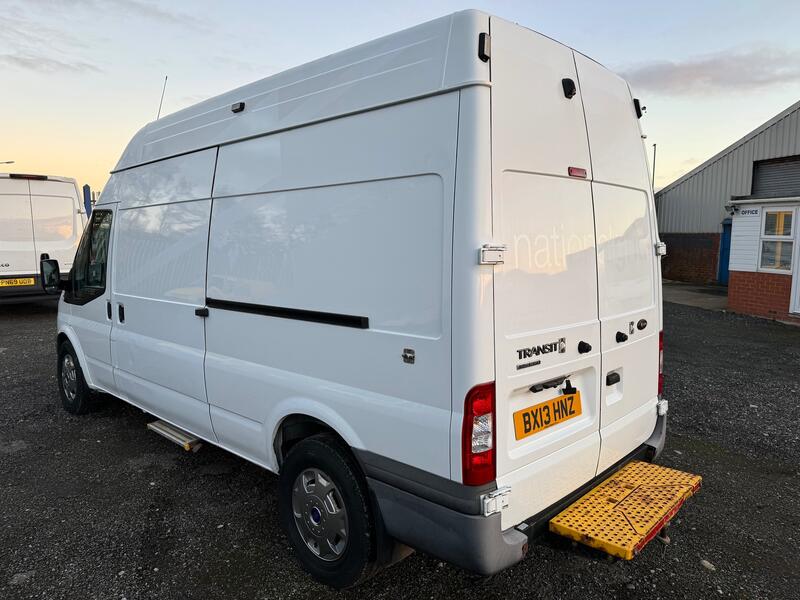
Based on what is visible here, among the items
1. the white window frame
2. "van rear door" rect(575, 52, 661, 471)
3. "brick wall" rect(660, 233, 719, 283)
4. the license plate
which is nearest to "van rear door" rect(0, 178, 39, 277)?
the license plate

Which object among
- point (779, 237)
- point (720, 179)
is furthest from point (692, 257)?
point (779, 237)

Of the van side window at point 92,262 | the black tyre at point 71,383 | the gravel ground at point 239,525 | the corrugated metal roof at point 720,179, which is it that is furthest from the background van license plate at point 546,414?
the corrugated metal roof at point 720,179

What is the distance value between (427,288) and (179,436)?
295cm

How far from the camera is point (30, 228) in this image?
11492 millimetres

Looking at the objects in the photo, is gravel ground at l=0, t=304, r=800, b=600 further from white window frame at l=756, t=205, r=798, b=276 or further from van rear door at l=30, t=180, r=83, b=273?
white window frame at l=756, t=205, r=798, b=276

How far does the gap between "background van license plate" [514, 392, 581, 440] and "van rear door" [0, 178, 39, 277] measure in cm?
1223

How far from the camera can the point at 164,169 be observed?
4086 millimetres

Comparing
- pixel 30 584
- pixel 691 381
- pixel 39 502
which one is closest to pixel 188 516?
pixel 30 584

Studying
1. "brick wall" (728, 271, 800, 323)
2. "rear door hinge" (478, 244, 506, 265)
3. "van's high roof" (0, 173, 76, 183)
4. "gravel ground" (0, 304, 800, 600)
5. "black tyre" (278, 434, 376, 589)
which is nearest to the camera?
"rear door hinge" (478, 244, 506, 265)

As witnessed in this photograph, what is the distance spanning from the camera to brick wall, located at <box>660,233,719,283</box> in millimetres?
20641

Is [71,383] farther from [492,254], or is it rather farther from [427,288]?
[492,254]

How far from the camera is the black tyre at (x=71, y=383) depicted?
541cm

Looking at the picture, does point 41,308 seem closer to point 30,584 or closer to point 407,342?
point 30,584

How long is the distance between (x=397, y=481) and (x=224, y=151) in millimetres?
2302
